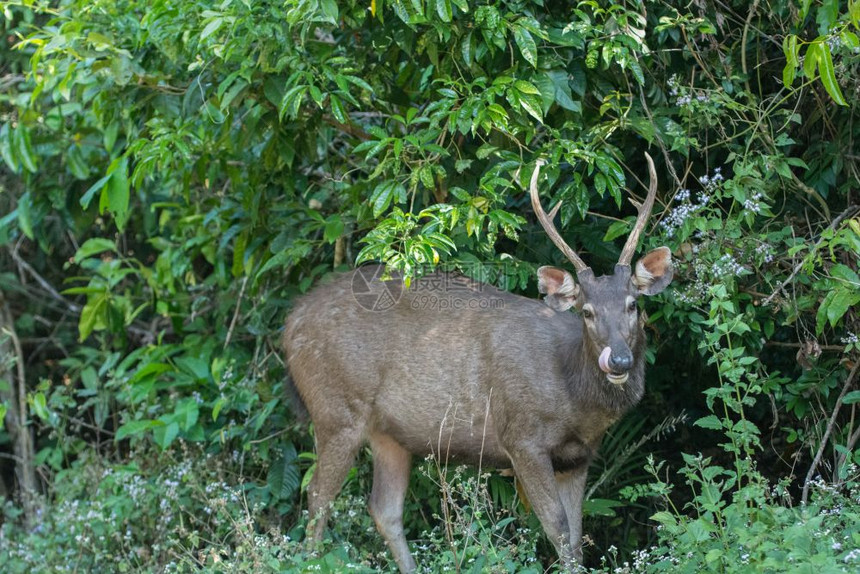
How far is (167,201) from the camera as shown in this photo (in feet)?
31.1

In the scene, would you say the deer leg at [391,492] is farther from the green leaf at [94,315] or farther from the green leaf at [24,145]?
the green leaf at [24,145]

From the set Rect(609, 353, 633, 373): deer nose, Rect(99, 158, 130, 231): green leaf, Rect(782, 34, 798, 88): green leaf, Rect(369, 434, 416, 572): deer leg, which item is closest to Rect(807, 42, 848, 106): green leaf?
Rect(782, 34, 798, 88): green leaf

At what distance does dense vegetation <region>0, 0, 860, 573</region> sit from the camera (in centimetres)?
567

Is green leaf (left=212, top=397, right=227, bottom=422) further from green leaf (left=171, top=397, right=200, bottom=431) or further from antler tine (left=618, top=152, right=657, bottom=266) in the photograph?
antler tine (left=618, top=152, right=657, bottom=266)

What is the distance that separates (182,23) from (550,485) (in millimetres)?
3331

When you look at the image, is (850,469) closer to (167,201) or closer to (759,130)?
(759,130)

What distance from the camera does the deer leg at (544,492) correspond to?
Result: 6082 millimetres

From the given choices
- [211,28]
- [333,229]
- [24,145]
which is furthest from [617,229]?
[24,145]

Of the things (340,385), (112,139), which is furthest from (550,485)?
(112,139)

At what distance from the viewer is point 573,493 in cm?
639

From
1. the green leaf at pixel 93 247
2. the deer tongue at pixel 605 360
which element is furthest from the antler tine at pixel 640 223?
the green leaf at pixel 93 247

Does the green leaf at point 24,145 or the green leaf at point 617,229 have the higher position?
the green leaf at point 617,229

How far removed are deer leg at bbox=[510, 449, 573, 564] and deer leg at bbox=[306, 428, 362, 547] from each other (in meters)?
1.08

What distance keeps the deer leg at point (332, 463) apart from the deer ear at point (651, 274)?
192 cm
